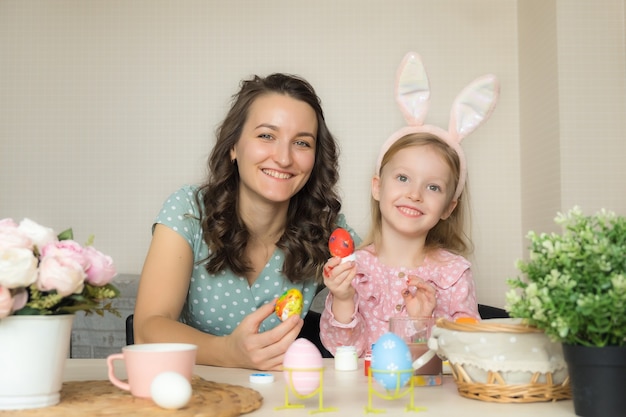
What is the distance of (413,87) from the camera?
2.04 metres

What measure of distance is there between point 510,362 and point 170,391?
482 millimetres

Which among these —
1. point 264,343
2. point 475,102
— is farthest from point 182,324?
point 475,102

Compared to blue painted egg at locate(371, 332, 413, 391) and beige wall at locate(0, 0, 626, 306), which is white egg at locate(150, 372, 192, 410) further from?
beige wall at locate(0, 0, 626, 306)

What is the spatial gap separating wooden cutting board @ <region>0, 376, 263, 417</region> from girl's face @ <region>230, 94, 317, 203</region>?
1.00 metres

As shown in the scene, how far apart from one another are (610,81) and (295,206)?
66.6 inches

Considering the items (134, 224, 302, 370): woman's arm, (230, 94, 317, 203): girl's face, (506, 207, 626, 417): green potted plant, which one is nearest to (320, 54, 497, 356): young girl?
(230, 94, 317, 203): girl's face

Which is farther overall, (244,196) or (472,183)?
(472,183)

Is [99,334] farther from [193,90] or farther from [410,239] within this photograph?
[410,239]

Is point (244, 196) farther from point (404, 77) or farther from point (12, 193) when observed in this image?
point (12, 193)

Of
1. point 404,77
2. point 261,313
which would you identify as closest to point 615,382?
point 261,313

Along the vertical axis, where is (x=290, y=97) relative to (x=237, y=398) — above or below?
above

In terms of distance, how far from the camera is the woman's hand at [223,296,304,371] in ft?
5.13

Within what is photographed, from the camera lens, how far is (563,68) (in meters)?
3.34

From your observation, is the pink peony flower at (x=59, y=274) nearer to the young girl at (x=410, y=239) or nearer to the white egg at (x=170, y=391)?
the white egg at (x=170, y=391)
